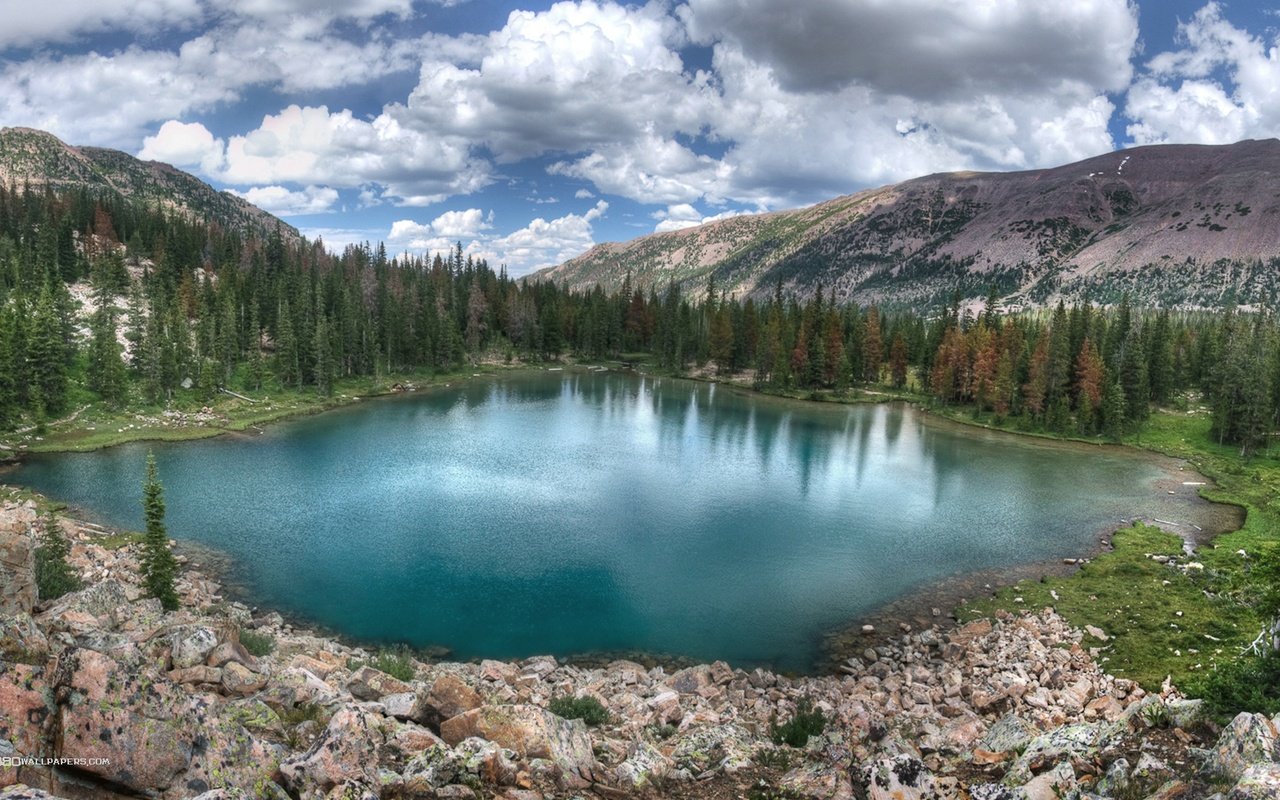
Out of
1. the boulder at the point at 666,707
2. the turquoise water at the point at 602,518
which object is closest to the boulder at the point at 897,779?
the boulder at the point at 666,707

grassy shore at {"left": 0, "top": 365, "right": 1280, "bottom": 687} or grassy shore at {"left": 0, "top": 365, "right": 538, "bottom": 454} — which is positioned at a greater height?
grassy shore at {"left": 0, "top": 365, "right": 538, "bottom": 454}

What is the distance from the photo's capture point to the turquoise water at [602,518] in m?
33.8

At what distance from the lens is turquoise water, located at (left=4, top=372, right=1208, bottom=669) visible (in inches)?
1332

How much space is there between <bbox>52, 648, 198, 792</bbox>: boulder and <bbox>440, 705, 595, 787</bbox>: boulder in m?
5.42

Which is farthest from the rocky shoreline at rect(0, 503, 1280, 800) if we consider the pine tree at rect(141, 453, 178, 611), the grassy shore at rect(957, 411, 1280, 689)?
the grassy shore at rect(957, 411, 1280, 689)

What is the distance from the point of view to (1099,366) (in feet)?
292

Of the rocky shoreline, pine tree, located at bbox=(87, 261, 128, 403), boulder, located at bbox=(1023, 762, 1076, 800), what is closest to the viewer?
the rocky shoreline

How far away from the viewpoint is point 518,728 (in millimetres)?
14688

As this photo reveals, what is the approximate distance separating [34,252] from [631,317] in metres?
114

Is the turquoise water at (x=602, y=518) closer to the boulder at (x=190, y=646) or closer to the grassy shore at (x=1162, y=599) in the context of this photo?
the grassy shore at (x=1162, y=599)

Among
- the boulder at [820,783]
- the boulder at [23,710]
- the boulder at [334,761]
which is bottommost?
the boulder at [820,783]

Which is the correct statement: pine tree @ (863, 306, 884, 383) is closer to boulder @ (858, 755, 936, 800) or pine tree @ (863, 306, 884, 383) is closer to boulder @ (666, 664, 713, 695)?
boulder @ (666, 664, 713, 695)

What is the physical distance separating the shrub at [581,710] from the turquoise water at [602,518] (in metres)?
10.4

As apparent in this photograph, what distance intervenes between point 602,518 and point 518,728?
34.2 metres
